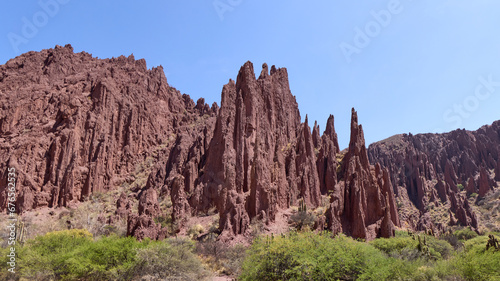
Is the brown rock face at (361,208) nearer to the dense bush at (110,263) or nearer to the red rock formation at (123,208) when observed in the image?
the dense bush at (110,263)

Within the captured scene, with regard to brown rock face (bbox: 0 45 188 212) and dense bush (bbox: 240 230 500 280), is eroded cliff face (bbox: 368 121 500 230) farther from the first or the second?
brown rock face (bbox: 0 45 188 212)

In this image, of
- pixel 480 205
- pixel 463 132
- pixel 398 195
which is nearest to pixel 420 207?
pixel 398 195

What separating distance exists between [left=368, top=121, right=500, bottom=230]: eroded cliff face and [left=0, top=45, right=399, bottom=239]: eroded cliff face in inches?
1415

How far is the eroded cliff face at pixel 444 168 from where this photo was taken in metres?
81.3

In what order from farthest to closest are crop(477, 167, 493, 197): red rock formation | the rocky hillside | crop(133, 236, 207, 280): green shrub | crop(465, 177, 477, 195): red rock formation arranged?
crop(465, 177, 477, 195): red rock formation → crop(477, 167, 493, 197): red rock formation → the rocky hillside → crop(133, 236, 207, 280): green shrub

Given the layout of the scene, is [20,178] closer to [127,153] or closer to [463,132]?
[127,153]

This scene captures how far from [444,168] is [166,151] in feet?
312

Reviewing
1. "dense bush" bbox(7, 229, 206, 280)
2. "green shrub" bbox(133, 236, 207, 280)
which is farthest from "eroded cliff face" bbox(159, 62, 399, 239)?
"dense bush" bbox(7, 229, 206, 280)

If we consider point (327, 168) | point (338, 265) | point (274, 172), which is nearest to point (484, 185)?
point (327, 168)

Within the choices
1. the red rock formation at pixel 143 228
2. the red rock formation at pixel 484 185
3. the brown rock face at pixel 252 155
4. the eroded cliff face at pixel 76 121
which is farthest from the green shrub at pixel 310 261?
the red rock formation at pixel 484 185

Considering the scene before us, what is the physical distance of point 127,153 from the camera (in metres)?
73.1

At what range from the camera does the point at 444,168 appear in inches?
4537

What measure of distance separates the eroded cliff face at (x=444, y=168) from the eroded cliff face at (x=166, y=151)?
118 feet

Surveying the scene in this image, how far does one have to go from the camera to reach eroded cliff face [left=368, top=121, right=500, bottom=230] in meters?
81.3
